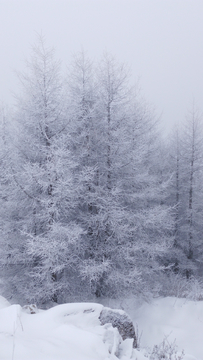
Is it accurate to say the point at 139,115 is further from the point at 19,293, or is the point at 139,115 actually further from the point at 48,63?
the point at 19,293

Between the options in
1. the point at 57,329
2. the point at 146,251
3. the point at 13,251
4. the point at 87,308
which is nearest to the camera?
the point at 57,329

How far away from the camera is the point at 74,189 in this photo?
669 cm

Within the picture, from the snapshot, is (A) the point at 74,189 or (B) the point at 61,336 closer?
(B) the point at 61,336

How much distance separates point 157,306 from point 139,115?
7.33 meters

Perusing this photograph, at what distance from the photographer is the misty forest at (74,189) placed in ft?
22.5

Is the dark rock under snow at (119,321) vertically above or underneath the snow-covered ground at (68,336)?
underneath

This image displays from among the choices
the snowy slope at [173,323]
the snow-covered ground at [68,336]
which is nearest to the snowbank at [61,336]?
the snow-covered ground at [68,336]

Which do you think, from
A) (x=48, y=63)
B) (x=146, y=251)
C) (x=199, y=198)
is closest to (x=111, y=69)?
(x=48, y=63)

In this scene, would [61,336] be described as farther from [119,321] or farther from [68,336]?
[119,321]

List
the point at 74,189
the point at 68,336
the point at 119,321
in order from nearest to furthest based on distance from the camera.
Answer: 1. the point at 68,336
2. the point at 119,321
3. the point at 74,189

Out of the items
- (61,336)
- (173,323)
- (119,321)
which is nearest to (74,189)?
(119,321)

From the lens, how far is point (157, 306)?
291 inches

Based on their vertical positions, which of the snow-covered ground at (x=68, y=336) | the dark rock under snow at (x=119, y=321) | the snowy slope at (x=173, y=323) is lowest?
the snowy slope at (x=173, y=323)

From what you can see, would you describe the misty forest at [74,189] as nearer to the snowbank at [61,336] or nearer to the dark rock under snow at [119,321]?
the dark rock under snow at [119,321]
